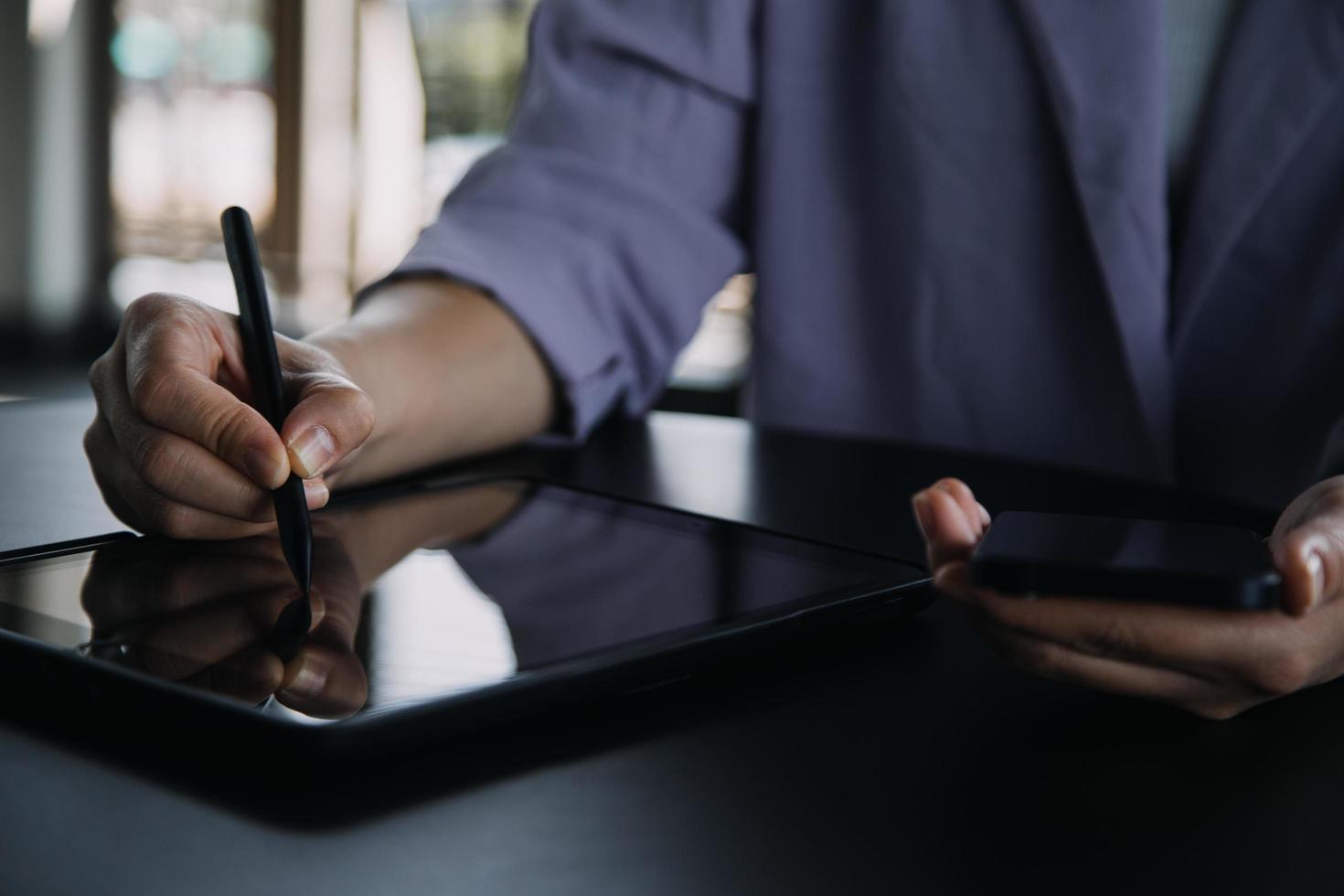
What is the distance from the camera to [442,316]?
584 millimetres

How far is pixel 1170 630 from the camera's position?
0.25m

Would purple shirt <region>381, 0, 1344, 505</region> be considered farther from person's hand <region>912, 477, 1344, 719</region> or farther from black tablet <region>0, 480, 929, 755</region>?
person's hand <region>912, 477, 1344, 719</region>

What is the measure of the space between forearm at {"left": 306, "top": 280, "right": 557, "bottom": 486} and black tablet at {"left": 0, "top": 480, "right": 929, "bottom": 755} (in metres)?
0.10

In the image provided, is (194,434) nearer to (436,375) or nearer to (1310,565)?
(436,375)

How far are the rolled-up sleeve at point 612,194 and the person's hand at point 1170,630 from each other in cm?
37

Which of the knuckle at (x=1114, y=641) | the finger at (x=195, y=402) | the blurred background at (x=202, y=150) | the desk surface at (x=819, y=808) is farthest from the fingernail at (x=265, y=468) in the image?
the blurred background at (x=202, y=150)

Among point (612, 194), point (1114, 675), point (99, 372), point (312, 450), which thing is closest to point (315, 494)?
point (312, 450)

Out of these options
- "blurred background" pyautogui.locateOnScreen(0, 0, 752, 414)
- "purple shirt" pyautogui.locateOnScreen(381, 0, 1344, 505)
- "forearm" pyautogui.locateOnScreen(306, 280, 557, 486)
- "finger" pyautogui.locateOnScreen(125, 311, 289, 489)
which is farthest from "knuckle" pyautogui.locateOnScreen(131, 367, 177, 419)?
"blurred background" pyautogui.locateOnScreen(0, 0, 752, 414)

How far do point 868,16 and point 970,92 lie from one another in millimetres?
92

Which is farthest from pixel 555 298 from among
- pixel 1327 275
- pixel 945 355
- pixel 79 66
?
pixel 79 66

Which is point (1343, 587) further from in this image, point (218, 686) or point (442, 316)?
point (442, 316)

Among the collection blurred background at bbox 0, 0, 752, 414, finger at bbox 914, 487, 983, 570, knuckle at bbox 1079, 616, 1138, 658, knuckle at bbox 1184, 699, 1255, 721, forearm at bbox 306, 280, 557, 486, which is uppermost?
finger at bbox 914, 487, 983, 570

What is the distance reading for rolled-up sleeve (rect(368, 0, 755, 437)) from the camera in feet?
2.08

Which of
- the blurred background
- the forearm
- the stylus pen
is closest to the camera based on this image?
the stylus pen
